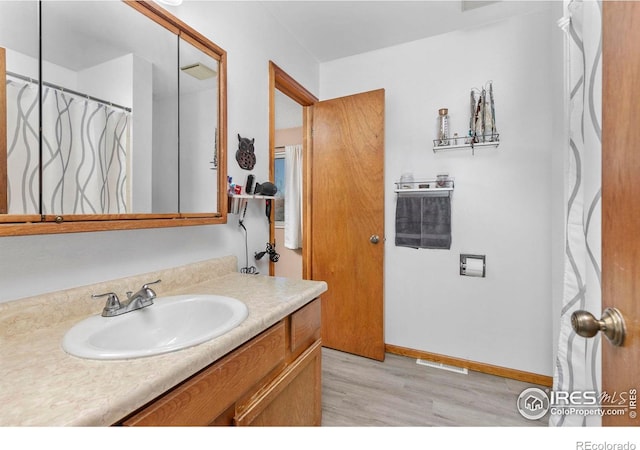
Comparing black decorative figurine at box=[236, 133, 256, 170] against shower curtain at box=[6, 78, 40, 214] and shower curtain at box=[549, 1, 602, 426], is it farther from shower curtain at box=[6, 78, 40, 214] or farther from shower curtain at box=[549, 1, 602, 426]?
shower curtain at box=[549, 1, 602, 426]

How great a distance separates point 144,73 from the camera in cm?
107

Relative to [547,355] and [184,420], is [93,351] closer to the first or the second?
[184,420]

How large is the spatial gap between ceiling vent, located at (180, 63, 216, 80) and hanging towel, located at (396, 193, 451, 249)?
61.9 inches

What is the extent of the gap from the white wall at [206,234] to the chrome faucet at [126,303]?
4.9 inches

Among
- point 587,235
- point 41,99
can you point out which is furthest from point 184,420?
point 587,235

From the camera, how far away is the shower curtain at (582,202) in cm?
88

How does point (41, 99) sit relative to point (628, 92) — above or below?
above

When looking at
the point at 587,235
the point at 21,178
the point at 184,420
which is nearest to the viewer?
the point at 184,420

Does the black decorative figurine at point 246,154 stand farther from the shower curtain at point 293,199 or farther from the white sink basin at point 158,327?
the shower curtain at point 293,199

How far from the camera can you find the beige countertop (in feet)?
1.57

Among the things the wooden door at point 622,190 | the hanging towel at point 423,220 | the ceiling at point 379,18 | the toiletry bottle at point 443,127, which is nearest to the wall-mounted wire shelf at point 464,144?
the toiletry bottle at point 443,127

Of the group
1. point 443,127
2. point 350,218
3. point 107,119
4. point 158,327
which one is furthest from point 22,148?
point 443,127

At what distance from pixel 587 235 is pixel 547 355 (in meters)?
1.46

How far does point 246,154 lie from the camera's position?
1594 mm
